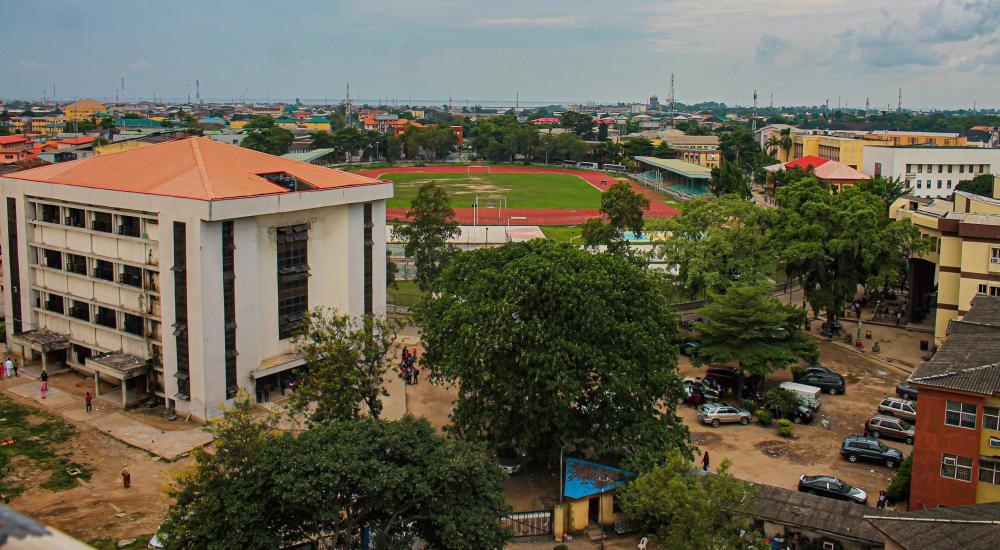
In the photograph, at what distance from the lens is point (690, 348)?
3516 centimetres

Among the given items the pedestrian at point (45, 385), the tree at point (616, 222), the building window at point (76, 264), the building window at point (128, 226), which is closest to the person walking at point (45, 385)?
the pedestrian at point (45, 385)

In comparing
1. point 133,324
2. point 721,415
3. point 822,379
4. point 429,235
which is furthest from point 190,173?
point 822,379

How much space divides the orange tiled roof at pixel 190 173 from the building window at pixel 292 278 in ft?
5.80

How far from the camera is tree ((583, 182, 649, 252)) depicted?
41.9 m

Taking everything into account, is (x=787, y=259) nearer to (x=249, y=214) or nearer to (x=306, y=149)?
(x=249, y=214)

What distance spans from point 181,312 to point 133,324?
344 cm

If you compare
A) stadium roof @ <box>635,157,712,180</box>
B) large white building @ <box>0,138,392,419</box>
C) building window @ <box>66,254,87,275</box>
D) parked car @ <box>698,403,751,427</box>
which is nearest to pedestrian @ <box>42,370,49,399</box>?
large white building @ <box>0,138,392,419</box>

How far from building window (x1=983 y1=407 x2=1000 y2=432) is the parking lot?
12.1 feet

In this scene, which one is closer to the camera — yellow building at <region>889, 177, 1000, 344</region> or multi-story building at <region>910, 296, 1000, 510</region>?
multi-story building at <region>910, 296, 1000, 510</region>

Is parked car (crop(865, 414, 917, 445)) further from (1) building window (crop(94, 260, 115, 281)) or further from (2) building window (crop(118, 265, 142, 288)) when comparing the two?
(1) building window (crop(94, 260, 115, 281))

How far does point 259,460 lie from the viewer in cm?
1702

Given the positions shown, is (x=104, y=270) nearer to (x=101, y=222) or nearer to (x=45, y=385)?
(x=101, y=222)

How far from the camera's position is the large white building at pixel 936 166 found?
7056cm

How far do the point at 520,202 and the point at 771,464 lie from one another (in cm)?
6083
